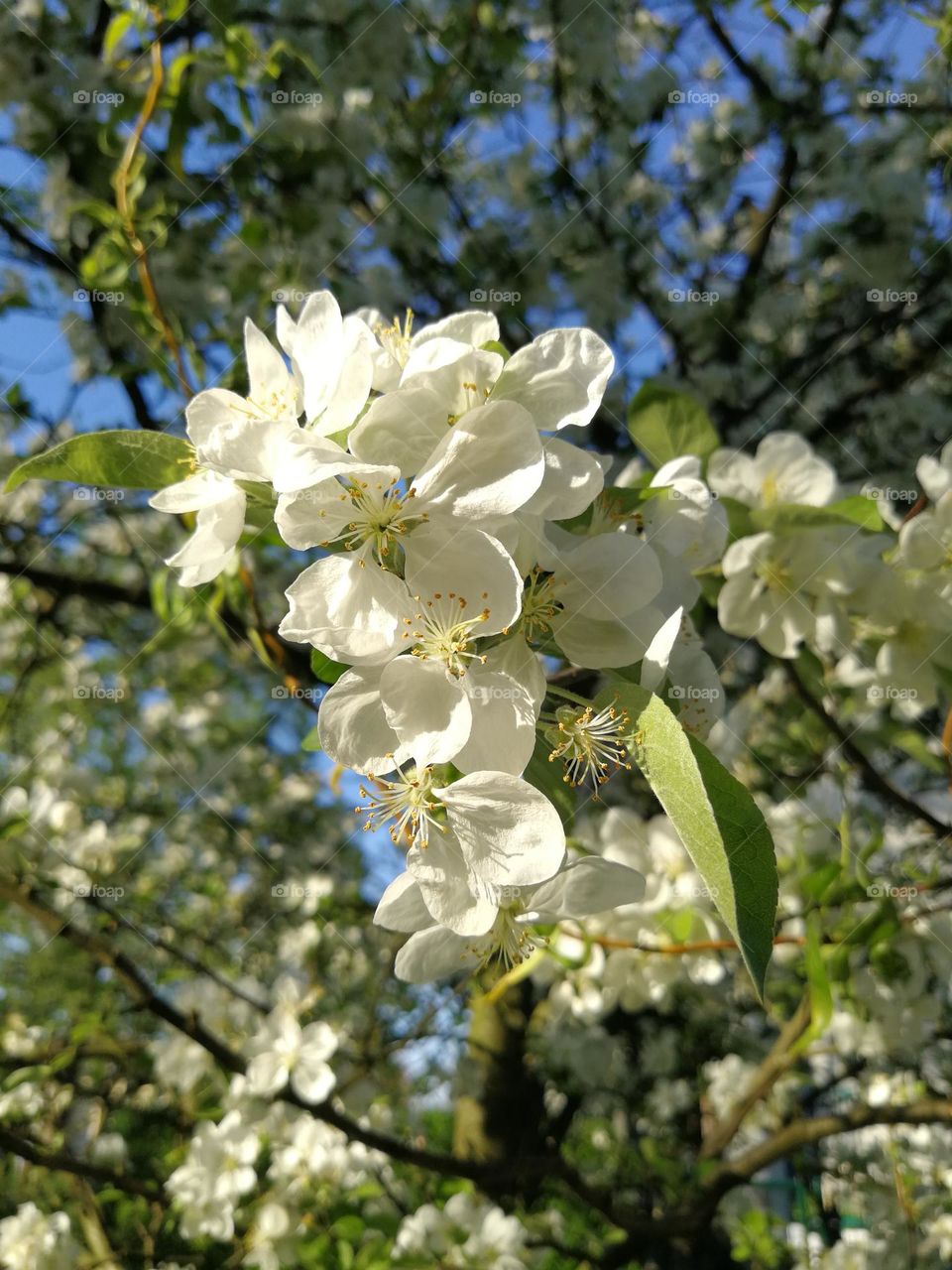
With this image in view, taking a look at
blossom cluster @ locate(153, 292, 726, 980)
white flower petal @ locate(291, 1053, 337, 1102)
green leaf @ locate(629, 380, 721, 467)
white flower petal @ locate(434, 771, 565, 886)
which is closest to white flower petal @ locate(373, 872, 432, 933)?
blossom cluster @ locate(153, 292, 726, 980)

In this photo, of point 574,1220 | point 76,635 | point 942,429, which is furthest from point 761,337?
point 574,1220

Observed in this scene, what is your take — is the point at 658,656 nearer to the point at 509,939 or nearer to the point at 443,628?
the point at 443,628

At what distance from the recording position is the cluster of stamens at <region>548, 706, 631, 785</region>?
0.65 m

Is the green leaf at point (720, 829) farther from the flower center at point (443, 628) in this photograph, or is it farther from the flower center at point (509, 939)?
the flower center at point (509, 939)

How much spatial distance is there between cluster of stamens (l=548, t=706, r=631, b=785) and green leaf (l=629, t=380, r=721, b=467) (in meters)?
0.54

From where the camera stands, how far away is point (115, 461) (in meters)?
0.78

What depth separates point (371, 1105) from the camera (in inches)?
97.5

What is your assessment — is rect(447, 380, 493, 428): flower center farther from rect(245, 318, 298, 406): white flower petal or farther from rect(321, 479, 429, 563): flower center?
rect(245, 318, 298, 406): white flower petal

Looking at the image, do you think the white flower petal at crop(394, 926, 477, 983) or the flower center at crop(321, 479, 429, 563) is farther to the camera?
the white flower petal at crop(394, 926, 477, 983)

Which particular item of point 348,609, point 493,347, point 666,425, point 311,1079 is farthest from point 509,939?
point 311,1079

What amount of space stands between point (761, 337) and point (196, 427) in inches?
127

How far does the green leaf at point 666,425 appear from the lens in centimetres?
112

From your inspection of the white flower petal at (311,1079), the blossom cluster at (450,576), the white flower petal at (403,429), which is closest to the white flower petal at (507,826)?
the blossom cluster at (450,576)

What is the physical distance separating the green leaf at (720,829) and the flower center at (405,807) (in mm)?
159
